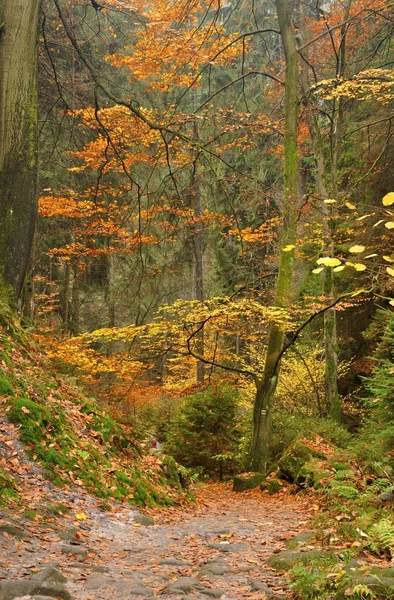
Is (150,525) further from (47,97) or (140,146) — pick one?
(140,146)

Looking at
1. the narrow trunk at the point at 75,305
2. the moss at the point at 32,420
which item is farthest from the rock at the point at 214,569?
the narrow trunk at the point at 75,305

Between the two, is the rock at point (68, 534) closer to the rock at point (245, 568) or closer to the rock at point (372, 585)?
the rock at point (245, 568)

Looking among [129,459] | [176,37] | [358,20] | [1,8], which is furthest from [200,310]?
[358,20]

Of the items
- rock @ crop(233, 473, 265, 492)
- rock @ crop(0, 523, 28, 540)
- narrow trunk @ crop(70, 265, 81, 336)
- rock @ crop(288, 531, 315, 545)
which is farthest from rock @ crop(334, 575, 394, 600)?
narrow trunk @ crop(70, 265, 81, 336)

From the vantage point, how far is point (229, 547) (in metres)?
5.02

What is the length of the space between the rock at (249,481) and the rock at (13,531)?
24.3ft

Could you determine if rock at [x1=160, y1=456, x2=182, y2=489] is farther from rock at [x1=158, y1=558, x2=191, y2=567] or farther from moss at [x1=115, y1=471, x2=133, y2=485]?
rock at [x1=158, y1=558, x2=191, y2=567]

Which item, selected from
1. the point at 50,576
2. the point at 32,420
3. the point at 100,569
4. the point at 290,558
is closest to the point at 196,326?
the point at 32,420

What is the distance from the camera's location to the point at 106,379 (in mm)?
18328

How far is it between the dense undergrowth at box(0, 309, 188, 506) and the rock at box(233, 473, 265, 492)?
2.72 m

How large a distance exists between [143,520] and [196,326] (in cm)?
603

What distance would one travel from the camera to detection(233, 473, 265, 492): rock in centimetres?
1072

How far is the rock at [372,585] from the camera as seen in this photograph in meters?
2.77

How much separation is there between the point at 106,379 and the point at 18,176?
42.1 feet
